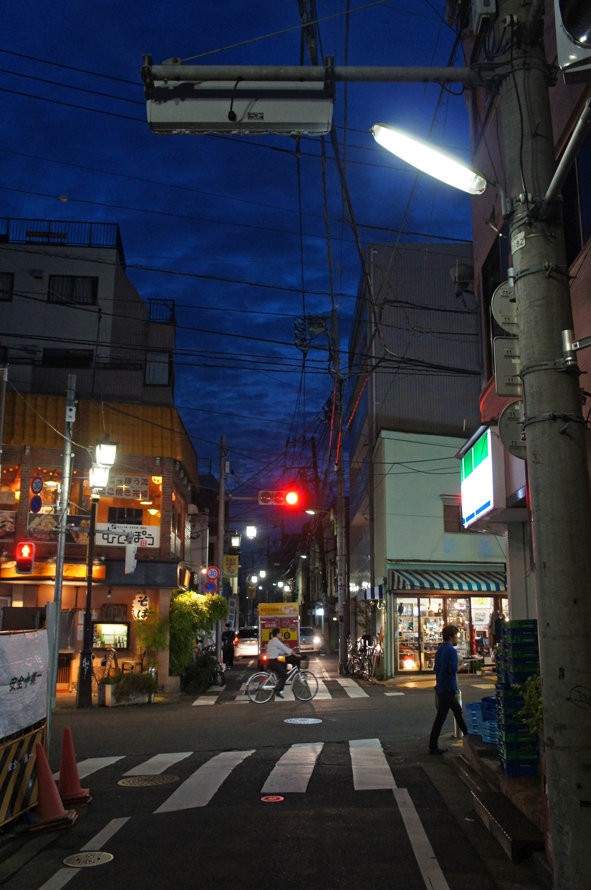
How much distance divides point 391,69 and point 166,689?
70.4 ft

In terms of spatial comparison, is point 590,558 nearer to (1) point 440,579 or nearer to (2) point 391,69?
(2) point 391,69

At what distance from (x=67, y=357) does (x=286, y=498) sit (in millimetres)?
12786

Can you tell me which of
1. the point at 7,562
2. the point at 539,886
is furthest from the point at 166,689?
the point at 539,886

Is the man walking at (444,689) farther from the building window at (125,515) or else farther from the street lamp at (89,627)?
the building window at (125,515)

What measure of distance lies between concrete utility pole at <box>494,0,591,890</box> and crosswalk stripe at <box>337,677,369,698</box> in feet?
55.0

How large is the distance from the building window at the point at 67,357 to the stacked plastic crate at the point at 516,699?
23982 millimetres

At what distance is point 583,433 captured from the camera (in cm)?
491

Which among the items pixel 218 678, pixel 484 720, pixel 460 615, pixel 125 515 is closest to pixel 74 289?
pixel 125 515

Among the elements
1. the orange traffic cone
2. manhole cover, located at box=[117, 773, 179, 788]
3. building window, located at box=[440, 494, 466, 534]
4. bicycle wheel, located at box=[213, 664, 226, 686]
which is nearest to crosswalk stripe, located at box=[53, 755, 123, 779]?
manhole cover, located at box=[117, 773, 179, 788]

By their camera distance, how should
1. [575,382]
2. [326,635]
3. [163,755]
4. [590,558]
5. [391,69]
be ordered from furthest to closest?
[326,635] → [163,755] → [391,69] → [575,382] → [590,558]

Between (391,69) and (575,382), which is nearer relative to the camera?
(575,382)

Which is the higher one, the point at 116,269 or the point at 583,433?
the point at 116,269

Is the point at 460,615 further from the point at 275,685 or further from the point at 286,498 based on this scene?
the point at 275,685

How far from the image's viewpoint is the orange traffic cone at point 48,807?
761 centimetres
